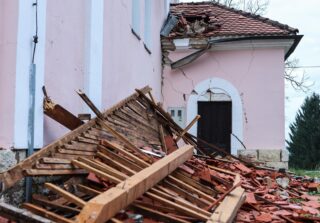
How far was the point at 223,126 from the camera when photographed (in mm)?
12531

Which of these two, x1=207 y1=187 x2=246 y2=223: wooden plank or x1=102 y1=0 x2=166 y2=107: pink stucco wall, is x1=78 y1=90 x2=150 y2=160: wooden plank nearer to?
x1=207 y1=187 x2=246 y2=223: wooden plank

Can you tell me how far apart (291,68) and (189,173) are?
21328 millimetres

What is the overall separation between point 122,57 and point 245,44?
5.38 m

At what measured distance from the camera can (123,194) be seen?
345 centimetres

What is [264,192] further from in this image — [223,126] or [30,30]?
[223,126]

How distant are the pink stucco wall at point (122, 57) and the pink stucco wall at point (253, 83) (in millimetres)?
1526

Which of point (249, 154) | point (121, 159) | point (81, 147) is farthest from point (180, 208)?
point (249, 154)

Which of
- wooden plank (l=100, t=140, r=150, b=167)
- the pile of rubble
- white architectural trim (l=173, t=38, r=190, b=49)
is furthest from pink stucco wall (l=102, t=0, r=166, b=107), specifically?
wooden plank (l=100, t=140, r=150, b=167)

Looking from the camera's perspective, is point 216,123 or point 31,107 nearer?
point 31,107

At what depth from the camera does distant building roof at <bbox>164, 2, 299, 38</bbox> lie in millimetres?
12359

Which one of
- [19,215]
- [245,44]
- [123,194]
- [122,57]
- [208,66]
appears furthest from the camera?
[208,66]

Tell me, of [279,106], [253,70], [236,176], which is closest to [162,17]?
[253,70]

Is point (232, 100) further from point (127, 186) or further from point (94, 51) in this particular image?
point (127, 186)

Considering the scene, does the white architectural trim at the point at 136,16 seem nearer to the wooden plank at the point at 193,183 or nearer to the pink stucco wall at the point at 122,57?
the pink stucco wall at the point at 122,57
